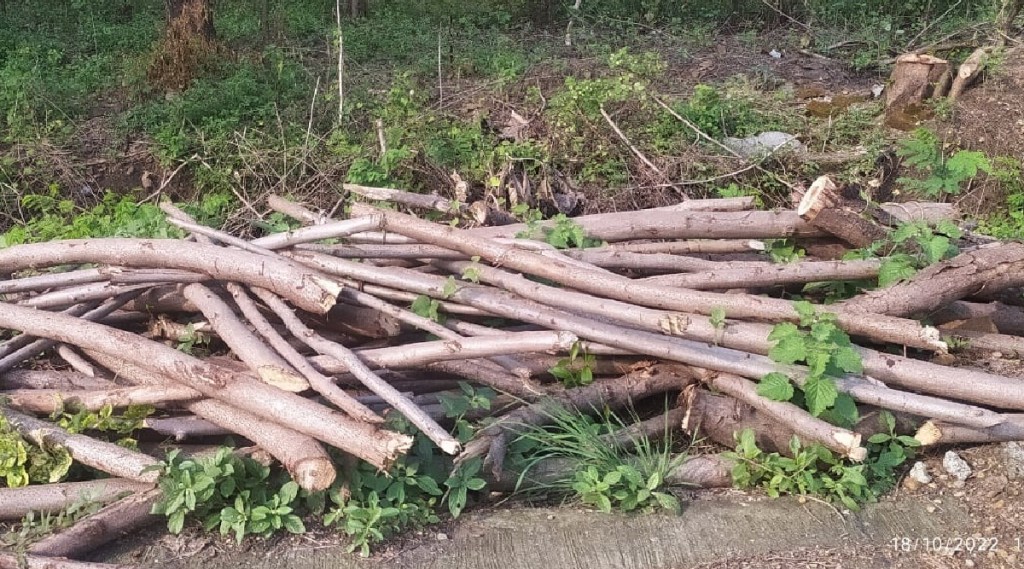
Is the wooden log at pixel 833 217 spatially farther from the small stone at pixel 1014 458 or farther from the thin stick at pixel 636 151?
the thin stick at pixel 636 151

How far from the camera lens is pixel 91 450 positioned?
337 centimetres

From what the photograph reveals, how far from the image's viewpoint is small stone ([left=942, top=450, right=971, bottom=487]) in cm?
361

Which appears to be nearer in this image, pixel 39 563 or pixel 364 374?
pixel 39 563

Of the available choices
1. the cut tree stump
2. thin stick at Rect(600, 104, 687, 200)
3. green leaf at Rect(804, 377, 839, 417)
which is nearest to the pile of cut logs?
green leaf at Rect(804, 377, 839, 417)

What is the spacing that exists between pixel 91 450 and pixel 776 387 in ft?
9.04

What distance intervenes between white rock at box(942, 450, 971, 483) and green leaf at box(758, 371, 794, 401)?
78 centimetres

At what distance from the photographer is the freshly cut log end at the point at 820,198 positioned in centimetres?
420

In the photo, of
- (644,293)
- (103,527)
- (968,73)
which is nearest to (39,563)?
(103,527)

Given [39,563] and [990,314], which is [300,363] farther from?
[990,314]

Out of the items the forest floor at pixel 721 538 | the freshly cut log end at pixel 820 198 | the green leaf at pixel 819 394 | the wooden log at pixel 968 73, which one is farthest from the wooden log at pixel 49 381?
the wooden log at pixel 968 73

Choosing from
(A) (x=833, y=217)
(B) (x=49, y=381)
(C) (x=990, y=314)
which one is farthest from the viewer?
(C) (x=990, y=314)

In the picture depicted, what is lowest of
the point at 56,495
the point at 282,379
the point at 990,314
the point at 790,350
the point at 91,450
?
the point at 56,495

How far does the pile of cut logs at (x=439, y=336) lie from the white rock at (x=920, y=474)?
15 centimetres

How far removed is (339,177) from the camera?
697cm
